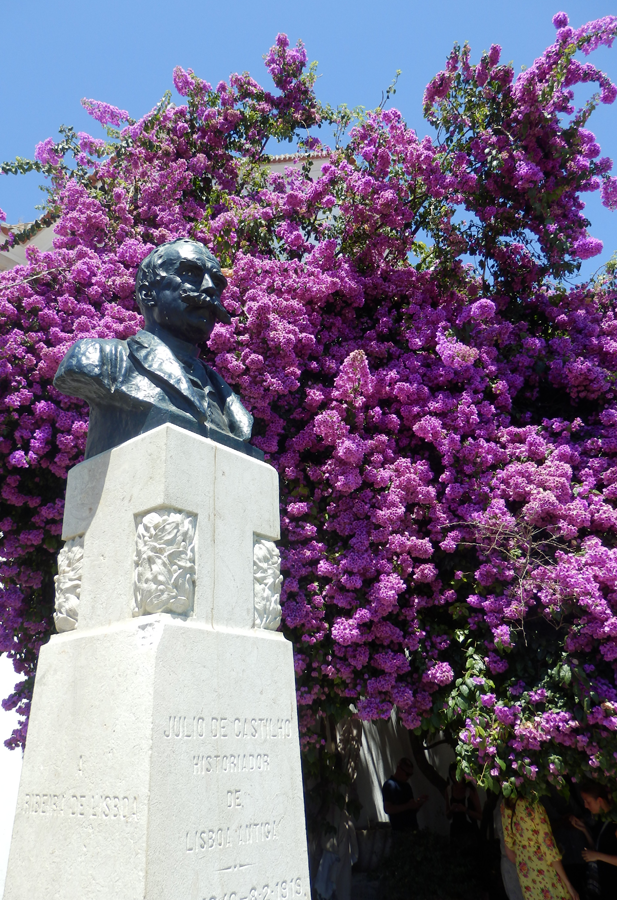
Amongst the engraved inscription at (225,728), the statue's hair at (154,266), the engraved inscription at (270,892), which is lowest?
the engraved inscription at (270,892)

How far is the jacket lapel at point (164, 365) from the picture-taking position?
9.73 ft

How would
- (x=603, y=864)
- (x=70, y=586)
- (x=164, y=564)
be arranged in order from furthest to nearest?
(x=603, y=864) < (x=70, y=586) < (x=164, y=564)

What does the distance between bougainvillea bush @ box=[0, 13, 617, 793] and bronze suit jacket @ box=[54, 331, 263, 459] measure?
A: 1779mm

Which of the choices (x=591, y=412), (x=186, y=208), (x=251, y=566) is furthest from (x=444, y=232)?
(x=251, y=566)

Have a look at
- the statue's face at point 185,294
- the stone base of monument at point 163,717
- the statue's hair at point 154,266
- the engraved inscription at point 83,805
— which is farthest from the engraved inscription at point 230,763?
the statue's hair at point 154,266

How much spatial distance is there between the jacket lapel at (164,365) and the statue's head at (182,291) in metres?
0.16

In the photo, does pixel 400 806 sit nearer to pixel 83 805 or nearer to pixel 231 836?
pixel 231 836

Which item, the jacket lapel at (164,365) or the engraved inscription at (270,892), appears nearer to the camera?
the engraved inscription at (270,892)

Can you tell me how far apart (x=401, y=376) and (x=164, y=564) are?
3265mm

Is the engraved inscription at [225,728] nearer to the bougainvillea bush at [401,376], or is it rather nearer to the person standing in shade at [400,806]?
the bougainvillea bush at [401,376]

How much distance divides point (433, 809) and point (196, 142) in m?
7.46

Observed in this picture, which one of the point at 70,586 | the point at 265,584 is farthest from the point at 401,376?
the point at 70,586

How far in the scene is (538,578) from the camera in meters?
4.22

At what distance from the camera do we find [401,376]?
5.31 m
